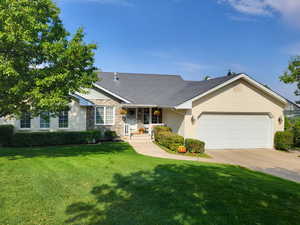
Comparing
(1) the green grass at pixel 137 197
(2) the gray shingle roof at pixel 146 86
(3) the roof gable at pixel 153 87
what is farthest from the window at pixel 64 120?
(1) the green grass at pixel 137 197

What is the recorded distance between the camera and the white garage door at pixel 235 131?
1339cm

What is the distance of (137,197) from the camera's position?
16.5ft

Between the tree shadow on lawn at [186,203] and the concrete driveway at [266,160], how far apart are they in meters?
3.21

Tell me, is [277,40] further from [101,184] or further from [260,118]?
[101,184]

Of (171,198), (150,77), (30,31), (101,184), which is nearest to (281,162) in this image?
(171,198)

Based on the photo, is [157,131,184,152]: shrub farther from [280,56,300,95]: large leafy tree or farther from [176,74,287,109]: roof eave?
[280,56,300,95]: large leafy tree

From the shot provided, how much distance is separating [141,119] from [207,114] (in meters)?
6.45

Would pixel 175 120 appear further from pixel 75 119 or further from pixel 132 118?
pixel 75 119

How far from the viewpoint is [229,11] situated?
15.7 meters

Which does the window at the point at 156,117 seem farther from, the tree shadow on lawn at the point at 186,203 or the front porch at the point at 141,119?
the tree shadow on lawn at the point at 186,203

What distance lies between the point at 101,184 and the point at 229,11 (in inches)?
625

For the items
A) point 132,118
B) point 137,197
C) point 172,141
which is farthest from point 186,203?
point 132,118

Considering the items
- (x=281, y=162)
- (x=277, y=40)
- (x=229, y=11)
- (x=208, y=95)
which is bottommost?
(x=281, y=162)

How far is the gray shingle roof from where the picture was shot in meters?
17.1
